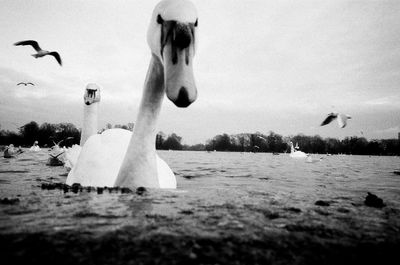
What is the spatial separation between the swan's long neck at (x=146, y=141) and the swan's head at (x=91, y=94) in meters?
6.78

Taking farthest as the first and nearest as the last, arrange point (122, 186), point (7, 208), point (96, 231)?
point (122, 186)
point (7, 208)
point (96, 231)

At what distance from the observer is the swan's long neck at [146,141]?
448 centimetres

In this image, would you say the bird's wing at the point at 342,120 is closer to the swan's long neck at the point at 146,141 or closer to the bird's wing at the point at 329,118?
the bird's wing at the point at 329,118

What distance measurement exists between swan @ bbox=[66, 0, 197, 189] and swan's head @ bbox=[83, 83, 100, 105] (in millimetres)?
4505

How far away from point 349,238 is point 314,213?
36.9 inches

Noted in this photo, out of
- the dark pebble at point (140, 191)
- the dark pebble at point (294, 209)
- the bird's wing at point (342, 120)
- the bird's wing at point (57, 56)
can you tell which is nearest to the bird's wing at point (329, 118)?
the bird's wing at point (342, 120)

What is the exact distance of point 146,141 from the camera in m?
4.73

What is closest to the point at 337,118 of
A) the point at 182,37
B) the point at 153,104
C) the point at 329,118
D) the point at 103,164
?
the point at 329,118

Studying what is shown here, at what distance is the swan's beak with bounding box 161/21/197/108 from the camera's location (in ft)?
9.74

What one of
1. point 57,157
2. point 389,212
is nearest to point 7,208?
point 389,212

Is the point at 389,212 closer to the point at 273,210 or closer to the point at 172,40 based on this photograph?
the point at 273,210

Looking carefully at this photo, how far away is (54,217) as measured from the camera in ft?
7.96

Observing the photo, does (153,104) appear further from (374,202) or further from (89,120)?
(89,120)

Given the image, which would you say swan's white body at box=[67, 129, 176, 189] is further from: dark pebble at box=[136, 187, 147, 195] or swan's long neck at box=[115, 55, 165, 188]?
dark pebble at box=[136, 187, 147, 195]
